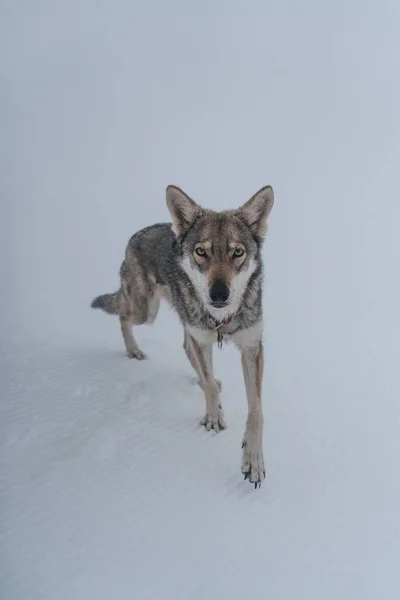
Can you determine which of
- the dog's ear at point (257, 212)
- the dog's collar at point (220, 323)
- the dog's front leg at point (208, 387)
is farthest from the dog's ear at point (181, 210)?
the dog's front leg at point (208, 387)

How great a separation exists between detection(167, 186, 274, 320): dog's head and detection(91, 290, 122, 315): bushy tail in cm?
178

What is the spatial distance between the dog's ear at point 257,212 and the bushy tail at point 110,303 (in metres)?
2.06

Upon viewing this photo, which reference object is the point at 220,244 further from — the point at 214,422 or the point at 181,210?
the point at 214,422

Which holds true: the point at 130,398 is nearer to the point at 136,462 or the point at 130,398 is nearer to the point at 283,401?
the point at 136,462

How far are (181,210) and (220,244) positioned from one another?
1.68 feet

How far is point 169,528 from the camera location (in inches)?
106

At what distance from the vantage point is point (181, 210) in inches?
127

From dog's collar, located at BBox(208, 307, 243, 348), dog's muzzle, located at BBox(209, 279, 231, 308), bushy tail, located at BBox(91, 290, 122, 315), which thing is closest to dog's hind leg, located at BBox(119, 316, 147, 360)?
bushy tail, located at BBox(91, 290, 122, 315)

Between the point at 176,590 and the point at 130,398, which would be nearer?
the point at 176,590

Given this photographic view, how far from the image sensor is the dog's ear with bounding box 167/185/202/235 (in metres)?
3.18

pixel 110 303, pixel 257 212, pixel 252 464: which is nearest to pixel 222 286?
pixel 257 212

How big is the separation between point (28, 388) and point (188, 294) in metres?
1.66

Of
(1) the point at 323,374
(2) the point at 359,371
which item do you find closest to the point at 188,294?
(1) the point at 323,374

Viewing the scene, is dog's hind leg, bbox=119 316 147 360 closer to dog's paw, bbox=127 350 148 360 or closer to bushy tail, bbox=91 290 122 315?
dog's paw, bbox=127 350 148 360
